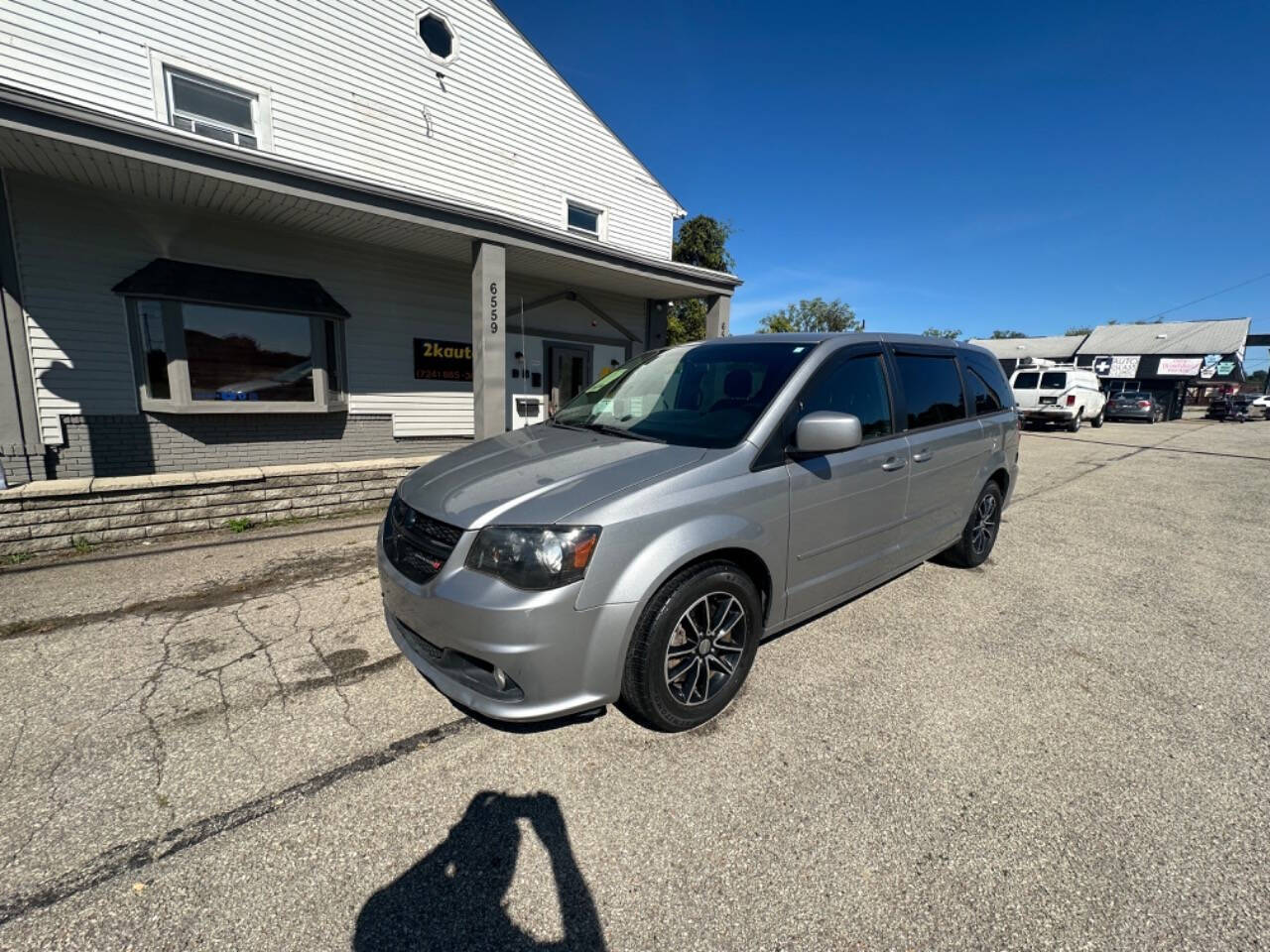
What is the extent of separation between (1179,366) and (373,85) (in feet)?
137

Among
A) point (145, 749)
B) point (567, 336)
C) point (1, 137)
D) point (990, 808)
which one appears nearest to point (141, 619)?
point (145, 749)

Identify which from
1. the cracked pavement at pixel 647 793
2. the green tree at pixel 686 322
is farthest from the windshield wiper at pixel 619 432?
the green tree at pixel 686 322

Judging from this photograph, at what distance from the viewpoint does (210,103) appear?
22.5 feet

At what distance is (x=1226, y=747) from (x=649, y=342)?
1023 cm

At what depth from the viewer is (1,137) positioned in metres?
4.36

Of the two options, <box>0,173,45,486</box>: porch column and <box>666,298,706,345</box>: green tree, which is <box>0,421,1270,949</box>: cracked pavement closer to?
<box>0,173,45,486</box>: porch column

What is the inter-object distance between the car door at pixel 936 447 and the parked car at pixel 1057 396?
16617 millimetres

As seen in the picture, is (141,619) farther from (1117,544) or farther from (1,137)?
(1117,544)

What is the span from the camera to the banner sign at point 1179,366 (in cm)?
3052

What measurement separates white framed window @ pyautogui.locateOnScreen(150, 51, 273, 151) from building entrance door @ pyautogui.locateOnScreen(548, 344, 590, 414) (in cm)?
494

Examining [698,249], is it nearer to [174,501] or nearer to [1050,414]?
[1050,414]

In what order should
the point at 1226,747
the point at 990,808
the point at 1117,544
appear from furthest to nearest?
the point at 1117,544 → the point at 1226,747 → the point at 990,808

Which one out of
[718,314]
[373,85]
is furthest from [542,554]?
[373,85]

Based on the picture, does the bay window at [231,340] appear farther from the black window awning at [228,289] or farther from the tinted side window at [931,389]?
the tinted side window at [931,389]
